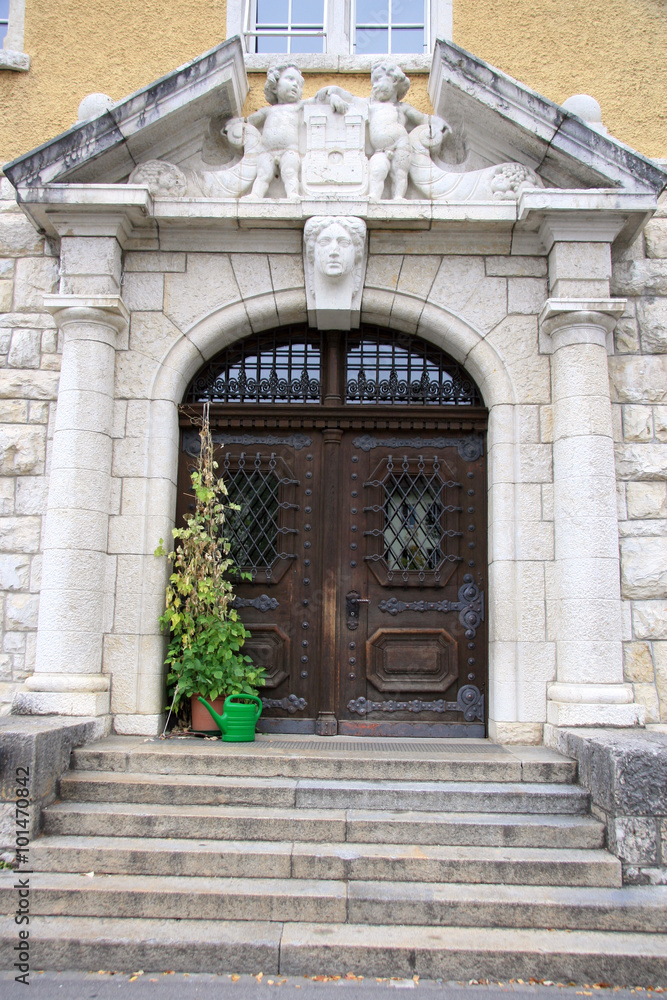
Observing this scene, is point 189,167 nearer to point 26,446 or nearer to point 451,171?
point 451,171

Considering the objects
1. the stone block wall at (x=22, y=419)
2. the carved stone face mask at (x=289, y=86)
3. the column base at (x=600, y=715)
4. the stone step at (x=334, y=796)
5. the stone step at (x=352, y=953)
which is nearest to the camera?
the stone step at (x=352, y=953)

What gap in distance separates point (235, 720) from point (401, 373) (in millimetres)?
2773

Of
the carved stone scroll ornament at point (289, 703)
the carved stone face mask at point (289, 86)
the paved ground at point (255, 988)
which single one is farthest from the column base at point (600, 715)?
the carved stone face mask at point (289, 86)

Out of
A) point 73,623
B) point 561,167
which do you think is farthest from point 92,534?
point 561,167

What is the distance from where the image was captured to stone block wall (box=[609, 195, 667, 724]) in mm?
5320

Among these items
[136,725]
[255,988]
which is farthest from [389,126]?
[255,988]

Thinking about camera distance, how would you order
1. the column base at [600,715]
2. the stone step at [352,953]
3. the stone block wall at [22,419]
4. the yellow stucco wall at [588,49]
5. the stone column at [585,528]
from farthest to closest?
the yellow stucco wall at [588,49]
the stone block wall at [22,419]
the stone column at [585,528]
the column base at [600,715]
the stone step at [352,953]

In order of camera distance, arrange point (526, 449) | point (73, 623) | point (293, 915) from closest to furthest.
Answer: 1. point (293, 915)
2. point (73, 623)
3. point (526, 449)

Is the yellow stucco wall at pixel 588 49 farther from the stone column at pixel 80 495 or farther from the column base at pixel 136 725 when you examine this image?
the column base at pixel 136 725

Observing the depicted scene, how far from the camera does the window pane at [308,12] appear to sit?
6.61 m

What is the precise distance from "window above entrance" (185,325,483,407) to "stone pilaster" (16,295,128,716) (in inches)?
32.3

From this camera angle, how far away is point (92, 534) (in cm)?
522

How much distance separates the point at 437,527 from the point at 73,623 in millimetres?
2579

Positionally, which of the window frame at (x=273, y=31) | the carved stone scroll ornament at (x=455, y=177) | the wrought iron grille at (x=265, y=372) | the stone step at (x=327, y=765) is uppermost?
the window frame at (x=273, y=31)
